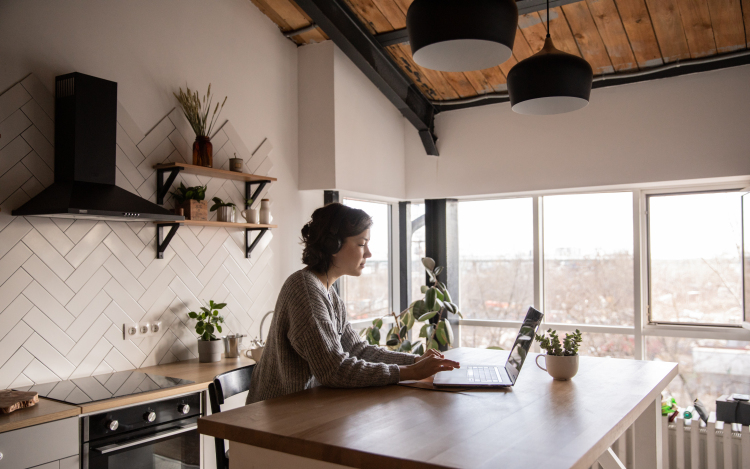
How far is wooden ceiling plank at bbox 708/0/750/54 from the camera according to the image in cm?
298

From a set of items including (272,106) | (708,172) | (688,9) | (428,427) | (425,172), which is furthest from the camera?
(425,172)

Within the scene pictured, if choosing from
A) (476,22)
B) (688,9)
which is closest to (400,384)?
(476,22)

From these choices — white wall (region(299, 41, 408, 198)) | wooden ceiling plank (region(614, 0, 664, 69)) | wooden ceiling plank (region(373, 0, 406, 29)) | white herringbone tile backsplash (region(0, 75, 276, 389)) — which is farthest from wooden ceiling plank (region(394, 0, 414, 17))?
white herringbone tile backsplash (region(0, 75, 276, 389))

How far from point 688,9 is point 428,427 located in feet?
9.49

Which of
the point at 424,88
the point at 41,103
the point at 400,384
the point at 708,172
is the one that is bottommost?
the point at 400,384

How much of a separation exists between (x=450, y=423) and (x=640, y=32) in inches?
114

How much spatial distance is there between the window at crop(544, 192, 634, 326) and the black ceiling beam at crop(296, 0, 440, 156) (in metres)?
1.13

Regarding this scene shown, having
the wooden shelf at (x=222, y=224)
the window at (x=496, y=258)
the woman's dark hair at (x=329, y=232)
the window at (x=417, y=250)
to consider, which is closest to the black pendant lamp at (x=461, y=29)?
the woman's dark hair at (x=329, y=232)

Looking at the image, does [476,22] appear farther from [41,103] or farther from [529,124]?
[529,124]

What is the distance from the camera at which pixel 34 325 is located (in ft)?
8.05

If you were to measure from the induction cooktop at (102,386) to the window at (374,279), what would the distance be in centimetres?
176

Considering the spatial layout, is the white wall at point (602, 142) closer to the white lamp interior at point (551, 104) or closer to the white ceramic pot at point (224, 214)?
A: the white ceramic pot at point (224, 214)

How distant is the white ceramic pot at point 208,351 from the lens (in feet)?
9.99

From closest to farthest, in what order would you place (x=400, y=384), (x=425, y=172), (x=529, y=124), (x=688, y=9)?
(x=400, y=384), (x=688, y=9), (x=529, y=124), (x=425, y=172)
